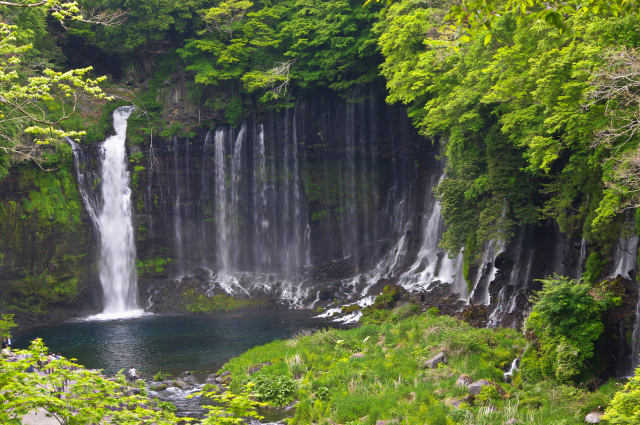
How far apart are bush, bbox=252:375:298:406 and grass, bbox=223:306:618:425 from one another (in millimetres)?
71

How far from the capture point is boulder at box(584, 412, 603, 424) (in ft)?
33.1

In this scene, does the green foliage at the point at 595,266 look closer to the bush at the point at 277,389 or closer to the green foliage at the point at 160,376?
the bush at the point at 277,389

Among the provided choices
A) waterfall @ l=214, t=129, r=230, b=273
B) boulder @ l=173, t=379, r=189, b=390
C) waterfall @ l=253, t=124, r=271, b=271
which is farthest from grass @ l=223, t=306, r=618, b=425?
waterfall @ l=214, t=129, r=230, b=273

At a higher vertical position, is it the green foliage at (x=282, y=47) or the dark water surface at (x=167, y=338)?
the green foliage at (x=282, y=47)

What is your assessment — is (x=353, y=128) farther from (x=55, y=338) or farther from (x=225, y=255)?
(x=55, y=338)

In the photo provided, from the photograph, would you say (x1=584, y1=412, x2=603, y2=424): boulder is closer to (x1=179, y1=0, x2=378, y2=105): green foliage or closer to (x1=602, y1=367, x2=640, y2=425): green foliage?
(x1=602, y1=367, x2=640, y2=425): green foliage

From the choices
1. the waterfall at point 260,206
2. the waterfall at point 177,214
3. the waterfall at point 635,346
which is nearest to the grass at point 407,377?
the waterfall at point 635,346

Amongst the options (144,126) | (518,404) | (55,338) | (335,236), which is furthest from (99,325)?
(518,404)

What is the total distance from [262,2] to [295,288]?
701 inches

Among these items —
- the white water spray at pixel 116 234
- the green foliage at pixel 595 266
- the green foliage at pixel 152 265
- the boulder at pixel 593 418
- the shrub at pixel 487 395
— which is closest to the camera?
the boulder at pixel 593 418

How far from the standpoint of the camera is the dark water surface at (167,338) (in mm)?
20578

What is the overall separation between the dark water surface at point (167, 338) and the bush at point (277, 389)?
14.2 ft

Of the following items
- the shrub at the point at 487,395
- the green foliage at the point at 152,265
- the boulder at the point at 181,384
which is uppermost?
the green foliage at the point at 152,265

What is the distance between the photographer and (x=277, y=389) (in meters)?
15.2
